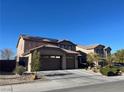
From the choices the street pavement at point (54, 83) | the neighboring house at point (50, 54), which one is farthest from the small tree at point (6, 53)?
the street pavement at point (54, 83)

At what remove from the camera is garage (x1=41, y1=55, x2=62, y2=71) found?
29.4m

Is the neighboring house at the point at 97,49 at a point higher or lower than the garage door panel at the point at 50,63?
higher

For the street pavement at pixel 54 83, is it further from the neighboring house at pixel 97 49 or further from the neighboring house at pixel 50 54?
the neighboring house at pixel 97 49

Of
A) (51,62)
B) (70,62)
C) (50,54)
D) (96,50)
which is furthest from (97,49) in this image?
(50,54)

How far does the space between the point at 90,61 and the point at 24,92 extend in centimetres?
2442

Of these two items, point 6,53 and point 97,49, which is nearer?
point 97,49

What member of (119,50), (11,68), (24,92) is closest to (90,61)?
(119,50)

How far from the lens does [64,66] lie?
31719 millimetres

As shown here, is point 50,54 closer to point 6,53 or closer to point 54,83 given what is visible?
point 54,83

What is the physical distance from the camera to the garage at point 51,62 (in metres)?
29.4

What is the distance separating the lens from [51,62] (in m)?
30.5

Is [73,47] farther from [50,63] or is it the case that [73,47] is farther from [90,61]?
[50,63]

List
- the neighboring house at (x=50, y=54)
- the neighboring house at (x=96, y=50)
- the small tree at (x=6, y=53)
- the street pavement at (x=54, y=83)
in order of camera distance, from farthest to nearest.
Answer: the small tree at (x=6, y=53) < the neighboring house at (x=96, y=50) < the neighboring house at (x=50, y=54) < the street pavement at (x=54, y=83)

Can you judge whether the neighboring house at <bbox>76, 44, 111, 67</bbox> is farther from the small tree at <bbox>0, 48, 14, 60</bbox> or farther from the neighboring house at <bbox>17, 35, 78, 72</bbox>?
A: the small tree at <bbox>0, 48, 14, 60</bbox>
